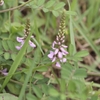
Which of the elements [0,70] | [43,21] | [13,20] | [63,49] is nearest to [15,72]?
[0,70]

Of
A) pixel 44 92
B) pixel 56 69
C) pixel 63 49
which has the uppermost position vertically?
pixel 63 49

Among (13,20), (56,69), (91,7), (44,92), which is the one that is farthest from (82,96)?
(91,7)

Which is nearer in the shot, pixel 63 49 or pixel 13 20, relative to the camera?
pixel 63 49

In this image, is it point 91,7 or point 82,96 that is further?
point 91,7

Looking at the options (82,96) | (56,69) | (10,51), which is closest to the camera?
(82,96)

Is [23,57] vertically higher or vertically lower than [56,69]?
higher

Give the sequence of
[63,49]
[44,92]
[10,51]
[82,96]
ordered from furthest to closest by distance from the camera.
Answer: [10,51] < [63,49] < [44,92] < [82,96]

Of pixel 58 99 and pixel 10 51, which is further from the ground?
pixel 10 51

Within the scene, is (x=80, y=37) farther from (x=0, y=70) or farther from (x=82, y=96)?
(x=82, y=96)

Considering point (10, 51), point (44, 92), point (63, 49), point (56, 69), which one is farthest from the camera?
point (56, 69)

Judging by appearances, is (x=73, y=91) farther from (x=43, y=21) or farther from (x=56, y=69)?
(x=43, y=21)
